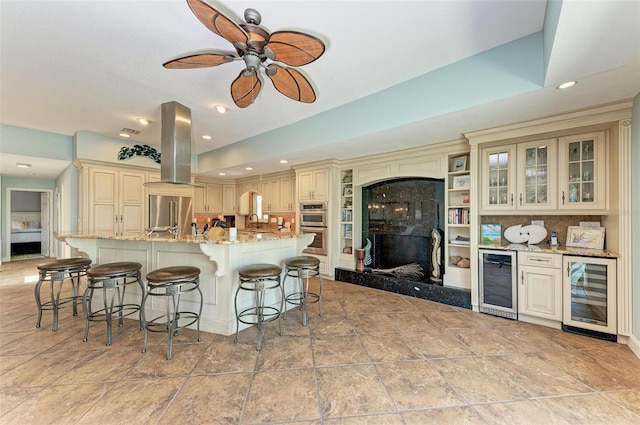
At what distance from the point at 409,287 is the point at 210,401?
3054 mm

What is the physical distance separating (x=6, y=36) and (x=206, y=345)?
3.16 meters

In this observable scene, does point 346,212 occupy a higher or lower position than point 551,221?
higher

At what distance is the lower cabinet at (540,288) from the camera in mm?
2783

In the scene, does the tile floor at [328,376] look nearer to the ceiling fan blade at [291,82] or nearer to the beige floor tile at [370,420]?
the beige floor tile at [370,420]

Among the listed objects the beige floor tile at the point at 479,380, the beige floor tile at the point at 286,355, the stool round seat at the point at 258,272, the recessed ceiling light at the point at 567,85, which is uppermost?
the recessed ceiling light at the point at 567,85

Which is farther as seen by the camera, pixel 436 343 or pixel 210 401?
pixel 436 343

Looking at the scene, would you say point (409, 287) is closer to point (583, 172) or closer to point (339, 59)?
point (583, 172)

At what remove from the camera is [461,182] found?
3.76 m

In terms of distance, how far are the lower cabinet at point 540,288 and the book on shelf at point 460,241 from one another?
719 mm

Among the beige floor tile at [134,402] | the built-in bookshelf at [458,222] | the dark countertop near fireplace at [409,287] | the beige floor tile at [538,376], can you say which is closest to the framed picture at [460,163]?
the built-in bookshelf at [458,222]

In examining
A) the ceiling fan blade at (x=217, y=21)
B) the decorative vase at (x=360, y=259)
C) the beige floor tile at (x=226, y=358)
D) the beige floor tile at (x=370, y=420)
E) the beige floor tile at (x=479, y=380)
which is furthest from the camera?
the decorative vase at (x=360, y=259)

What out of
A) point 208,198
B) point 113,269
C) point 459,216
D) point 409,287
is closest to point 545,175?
point 459,216

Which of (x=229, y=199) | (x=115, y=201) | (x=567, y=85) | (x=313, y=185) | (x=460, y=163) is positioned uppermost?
(x=567, y=85)

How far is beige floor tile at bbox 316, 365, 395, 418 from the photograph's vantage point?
5.39 feet
